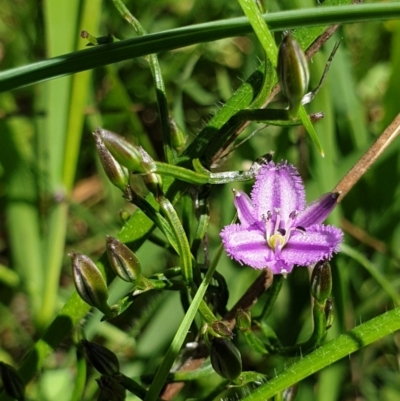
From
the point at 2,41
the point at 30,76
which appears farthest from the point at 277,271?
the point at 2,41

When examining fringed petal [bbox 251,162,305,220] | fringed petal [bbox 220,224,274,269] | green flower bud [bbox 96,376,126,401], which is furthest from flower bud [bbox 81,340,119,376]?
fringed petal [bbox 251,162,305,220]

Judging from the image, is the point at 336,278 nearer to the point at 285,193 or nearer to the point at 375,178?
the point at 285,193

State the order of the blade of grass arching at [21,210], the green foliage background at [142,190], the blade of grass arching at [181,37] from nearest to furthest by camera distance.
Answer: the blade of grass arching at [181,37]
the green foliage background at [142,190]
the blade of grass arching at [21,210]

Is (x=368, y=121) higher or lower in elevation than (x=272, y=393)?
higher

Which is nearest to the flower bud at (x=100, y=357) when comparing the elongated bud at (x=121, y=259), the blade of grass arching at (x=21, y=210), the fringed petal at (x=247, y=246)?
the elongated bud at (x=121, y=259)

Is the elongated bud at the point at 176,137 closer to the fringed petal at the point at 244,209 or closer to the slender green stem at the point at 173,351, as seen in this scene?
the fringed petal at the point at 244,209
